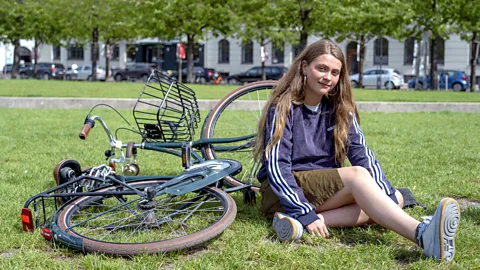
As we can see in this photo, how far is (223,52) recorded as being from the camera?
52938 millimetres

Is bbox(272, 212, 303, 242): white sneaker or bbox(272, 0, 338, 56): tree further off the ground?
bbox(272, 0, 338, 56): tree

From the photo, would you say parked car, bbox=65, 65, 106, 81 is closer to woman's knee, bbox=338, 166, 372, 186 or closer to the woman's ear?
the woman's ear

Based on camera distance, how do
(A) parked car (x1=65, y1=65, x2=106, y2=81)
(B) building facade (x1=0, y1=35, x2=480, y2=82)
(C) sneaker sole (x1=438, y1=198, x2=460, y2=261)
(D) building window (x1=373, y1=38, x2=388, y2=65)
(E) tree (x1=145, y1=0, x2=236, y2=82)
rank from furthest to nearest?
(A) parked car (x1=65, y1=65, x2=106, y2=81) → (D) building window (x1=373, y1=38, x2=388, y2=65) → (B) building facade (x1=0, y1=35, x2=480, y2=82) → (E) tree (x1=145, y1=0, x2=236, y2=82) → (C) sneaker sole (x1=438, y1=198, x2=460, y2=261)

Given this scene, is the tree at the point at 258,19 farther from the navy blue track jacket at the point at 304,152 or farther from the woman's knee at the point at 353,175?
the woman's knee at the point at 353,175

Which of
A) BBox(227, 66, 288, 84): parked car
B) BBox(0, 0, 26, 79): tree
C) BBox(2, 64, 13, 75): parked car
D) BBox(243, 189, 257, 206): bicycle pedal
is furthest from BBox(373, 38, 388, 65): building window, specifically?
BBox(243, 189, 257, 206): bicycle pedal

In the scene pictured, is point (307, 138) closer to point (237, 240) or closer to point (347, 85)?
point (347, 85)

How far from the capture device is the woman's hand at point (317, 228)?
359cm

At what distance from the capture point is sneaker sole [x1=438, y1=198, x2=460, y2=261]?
10.2 ft

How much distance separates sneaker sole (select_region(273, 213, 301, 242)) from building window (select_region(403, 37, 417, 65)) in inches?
1702

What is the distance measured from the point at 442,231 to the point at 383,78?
116ft

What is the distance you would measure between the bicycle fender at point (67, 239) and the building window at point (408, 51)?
1725 inches

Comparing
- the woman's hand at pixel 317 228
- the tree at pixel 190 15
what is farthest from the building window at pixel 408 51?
the woman's hand at pixel 317 228

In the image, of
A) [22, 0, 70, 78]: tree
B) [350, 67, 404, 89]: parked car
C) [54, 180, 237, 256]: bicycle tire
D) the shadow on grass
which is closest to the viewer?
[54, 180, 237, 256]: bicycle tire

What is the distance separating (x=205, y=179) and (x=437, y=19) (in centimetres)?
2685
